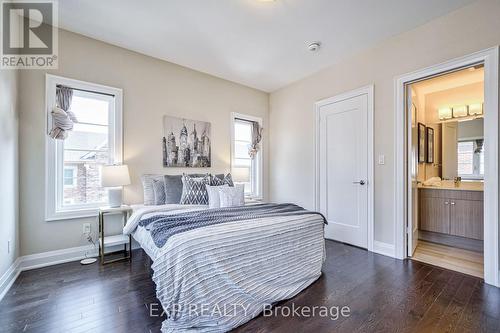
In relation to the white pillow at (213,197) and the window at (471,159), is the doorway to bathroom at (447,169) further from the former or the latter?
the white pillow at (213,197)

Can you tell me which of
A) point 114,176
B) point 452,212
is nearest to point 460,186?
point 452,212

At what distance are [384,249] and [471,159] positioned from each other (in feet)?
7.53

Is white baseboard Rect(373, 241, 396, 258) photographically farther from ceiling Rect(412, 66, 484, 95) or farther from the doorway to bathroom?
ceiling Rect(412, 66, 484, 95)

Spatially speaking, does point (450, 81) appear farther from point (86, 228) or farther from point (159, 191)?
point (86, 228)

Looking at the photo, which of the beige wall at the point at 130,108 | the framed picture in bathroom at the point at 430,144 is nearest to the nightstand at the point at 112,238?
the beige wall at the point at 130,108

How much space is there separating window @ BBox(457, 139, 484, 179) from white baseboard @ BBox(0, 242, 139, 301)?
546 cm

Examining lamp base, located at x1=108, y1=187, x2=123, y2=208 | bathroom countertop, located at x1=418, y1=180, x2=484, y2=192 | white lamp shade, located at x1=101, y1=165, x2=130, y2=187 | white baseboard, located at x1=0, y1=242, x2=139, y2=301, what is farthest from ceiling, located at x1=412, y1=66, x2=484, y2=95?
white baseboard, located at x1=0, y1=242, x2=139, y2=301

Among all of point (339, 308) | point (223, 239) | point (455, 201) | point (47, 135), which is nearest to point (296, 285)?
point (339, 308)

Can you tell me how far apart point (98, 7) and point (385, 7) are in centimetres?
301

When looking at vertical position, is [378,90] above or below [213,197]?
above

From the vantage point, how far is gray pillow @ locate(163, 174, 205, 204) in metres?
3.11

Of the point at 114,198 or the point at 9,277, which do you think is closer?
the point at 9,277

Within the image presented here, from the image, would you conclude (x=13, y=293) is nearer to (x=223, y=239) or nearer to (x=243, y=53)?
(x=223, y=239)

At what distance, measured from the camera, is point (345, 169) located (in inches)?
143
